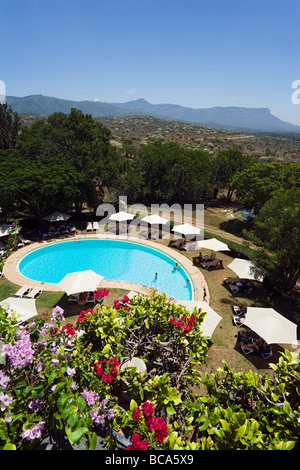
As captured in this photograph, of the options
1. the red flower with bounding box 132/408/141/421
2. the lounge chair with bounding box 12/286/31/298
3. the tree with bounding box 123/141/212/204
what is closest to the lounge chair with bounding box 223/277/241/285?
the red flower with bounding box 132/408/141/421

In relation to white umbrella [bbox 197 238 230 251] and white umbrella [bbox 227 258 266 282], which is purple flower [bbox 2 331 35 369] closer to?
white umbrella [bbox 227 258 266 282]

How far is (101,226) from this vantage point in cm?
2859

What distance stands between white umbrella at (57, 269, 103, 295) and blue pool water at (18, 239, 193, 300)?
417cm

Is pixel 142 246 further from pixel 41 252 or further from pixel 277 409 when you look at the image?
pixel 277 409

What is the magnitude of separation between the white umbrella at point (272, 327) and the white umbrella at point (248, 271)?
430cm

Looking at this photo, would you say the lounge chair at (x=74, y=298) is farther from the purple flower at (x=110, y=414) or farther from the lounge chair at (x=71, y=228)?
the lounge chair at (x=71, y=228)

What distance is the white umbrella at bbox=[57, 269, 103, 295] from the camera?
1484cm

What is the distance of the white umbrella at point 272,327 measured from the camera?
11930 mm

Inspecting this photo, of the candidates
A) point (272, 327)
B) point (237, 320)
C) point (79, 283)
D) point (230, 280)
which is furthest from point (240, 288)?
point (79, 283)

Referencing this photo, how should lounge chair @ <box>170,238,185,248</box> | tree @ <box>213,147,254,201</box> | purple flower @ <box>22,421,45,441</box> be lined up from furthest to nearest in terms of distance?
tree @ <box>213,147,254,201</box>
lounge chair @ <box>170,238,185,248</box>
purple flower @ <box>22,421,45,441</box>

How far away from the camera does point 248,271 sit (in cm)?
1780

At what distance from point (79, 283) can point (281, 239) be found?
1385cm

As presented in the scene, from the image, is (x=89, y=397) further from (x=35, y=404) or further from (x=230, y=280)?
(x=230, y=280)

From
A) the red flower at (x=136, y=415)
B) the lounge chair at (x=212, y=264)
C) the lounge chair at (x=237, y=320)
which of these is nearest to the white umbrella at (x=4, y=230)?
the lounge chair at (x=212, y=264)
